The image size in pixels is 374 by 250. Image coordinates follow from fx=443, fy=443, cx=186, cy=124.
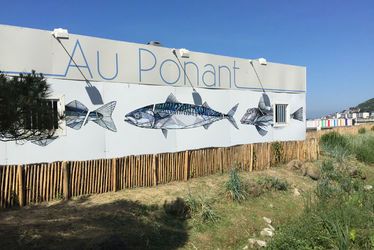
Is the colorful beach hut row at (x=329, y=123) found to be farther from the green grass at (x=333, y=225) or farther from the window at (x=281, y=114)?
the green grass at (x=333, y=225)

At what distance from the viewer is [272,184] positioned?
40.3 ft

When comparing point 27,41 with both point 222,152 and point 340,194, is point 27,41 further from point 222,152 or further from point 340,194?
point 340,194

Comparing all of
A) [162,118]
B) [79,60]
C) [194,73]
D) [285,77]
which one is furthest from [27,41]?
[285,77]

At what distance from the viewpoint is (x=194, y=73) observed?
1547 cm

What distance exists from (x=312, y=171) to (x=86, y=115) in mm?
7552

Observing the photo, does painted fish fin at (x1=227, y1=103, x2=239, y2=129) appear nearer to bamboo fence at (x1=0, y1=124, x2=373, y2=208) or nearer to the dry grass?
bamboo fence at (x1=0, y1=124, x2=373, y2=208)

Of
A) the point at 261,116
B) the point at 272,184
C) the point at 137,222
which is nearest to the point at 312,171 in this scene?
the point at 272,184

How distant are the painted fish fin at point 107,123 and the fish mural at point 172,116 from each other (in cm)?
52

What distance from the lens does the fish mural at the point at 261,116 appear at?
17516mm

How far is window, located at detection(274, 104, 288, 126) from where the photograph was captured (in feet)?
62.6

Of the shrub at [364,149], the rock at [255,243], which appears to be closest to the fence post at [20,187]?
the rock at [255,243]

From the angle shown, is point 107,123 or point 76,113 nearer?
point 76,113

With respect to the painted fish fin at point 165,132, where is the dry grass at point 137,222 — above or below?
below

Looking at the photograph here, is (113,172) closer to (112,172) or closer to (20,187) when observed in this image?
(112,172)
